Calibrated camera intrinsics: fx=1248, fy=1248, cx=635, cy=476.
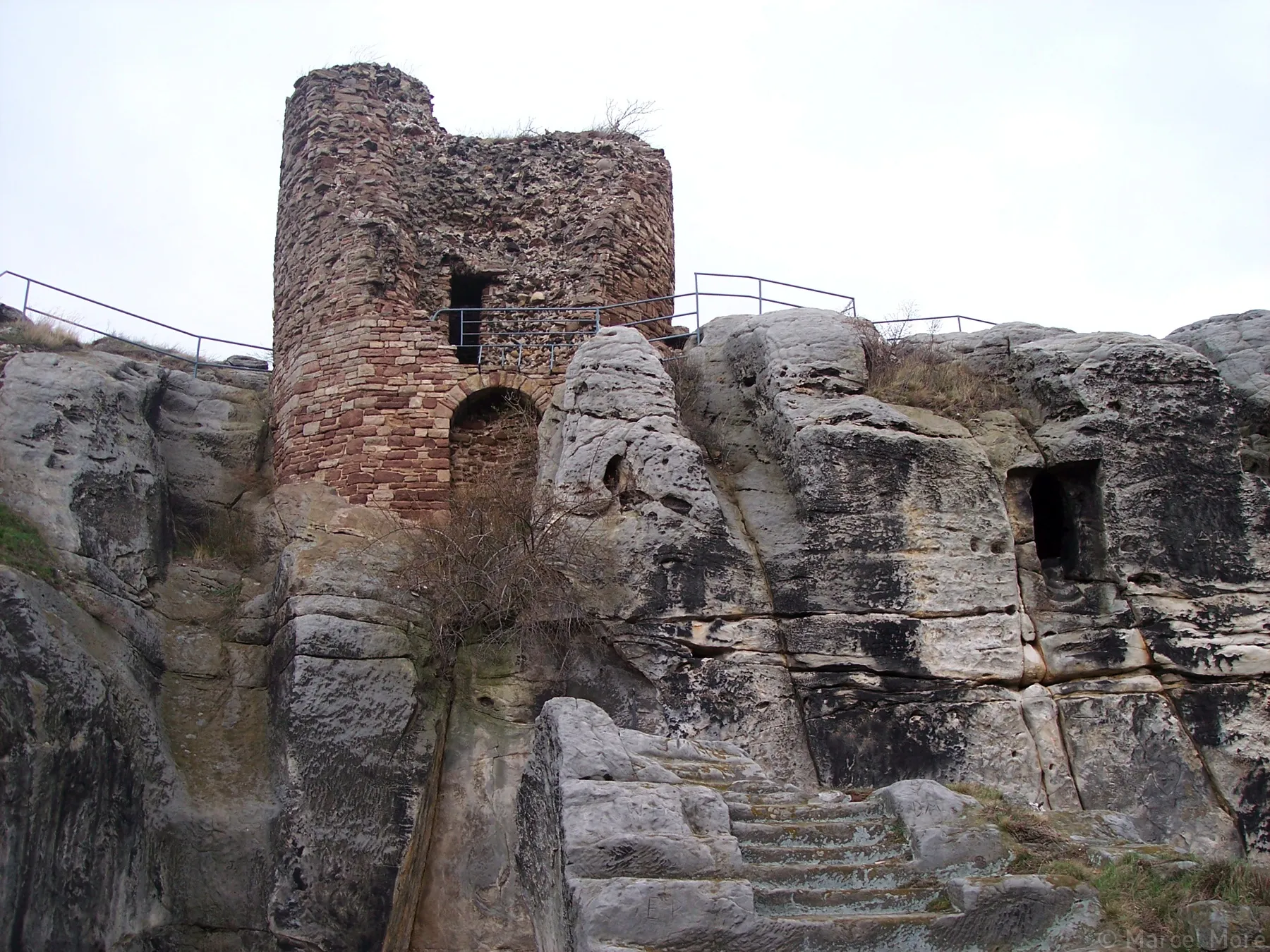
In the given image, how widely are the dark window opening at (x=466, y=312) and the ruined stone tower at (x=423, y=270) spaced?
21 mm

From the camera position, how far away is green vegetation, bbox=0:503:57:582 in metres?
8.89

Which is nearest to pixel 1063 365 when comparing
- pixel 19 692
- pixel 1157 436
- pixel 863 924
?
pixel 1157 436

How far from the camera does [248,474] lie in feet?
41.7

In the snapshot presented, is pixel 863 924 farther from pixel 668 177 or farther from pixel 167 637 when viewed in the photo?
pixel 668 177

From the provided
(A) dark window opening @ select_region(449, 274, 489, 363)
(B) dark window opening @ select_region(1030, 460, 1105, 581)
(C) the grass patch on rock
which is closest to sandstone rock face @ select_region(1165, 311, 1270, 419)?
(B) dark window opening @ select_region(1030, 460, 1105, 581)

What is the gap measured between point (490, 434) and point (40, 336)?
4.60 metres

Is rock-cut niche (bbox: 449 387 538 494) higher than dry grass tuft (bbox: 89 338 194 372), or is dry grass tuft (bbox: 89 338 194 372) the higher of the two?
dry grass tuft (bbox: 89 338 194 372)

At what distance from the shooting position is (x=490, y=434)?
42.3ft

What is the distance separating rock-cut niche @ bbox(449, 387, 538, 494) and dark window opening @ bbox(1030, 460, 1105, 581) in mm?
4849

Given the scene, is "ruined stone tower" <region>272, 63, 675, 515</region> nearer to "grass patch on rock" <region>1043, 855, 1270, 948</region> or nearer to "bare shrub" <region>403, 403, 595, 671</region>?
"bare shrub" <region>403, 403, 595, 671</region>

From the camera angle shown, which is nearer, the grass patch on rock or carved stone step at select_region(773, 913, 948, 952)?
carved stone step at select_region(773, 913, 948, 952)

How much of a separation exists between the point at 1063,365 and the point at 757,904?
20.3ft

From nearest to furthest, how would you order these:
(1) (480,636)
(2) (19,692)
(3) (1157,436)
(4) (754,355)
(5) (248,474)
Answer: (2) (19,692)
(1) (480,636)
(3) (1157,436)
(4) (754,355)
(5) (248,474)

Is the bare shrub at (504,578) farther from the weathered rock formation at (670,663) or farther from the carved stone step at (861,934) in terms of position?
the carved stone step at (861,934)
